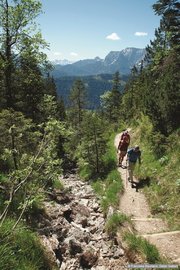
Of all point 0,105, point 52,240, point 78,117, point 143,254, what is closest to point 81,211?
point 52,240

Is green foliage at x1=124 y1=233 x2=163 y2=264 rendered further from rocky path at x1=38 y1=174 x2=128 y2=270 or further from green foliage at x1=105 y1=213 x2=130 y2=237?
green foliage at x1=105 y1=213 x2=130 y2=237

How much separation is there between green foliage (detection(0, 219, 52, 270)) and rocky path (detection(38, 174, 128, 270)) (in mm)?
670

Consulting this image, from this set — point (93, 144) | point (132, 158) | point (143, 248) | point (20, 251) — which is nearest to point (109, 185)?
point (132, 158)

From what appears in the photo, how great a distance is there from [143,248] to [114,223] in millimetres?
2213

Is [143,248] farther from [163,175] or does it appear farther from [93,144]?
[93,144]

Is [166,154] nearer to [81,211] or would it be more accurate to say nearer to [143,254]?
[81,211]

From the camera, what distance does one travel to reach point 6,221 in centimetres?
786

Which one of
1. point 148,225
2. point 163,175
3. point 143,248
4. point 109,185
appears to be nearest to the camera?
point 143,248

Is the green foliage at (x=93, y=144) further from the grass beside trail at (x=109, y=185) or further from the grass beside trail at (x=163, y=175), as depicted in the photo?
the grass beside trail at (x=163, y=175)

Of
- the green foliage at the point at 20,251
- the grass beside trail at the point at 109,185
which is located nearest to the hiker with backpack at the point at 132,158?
the grass beside trail at the point at 109,185

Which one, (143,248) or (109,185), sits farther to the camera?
(109,185)

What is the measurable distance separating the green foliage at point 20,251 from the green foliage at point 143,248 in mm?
2840

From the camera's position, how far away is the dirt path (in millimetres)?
9211

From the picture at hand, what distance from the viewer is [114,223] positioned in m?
11.1
